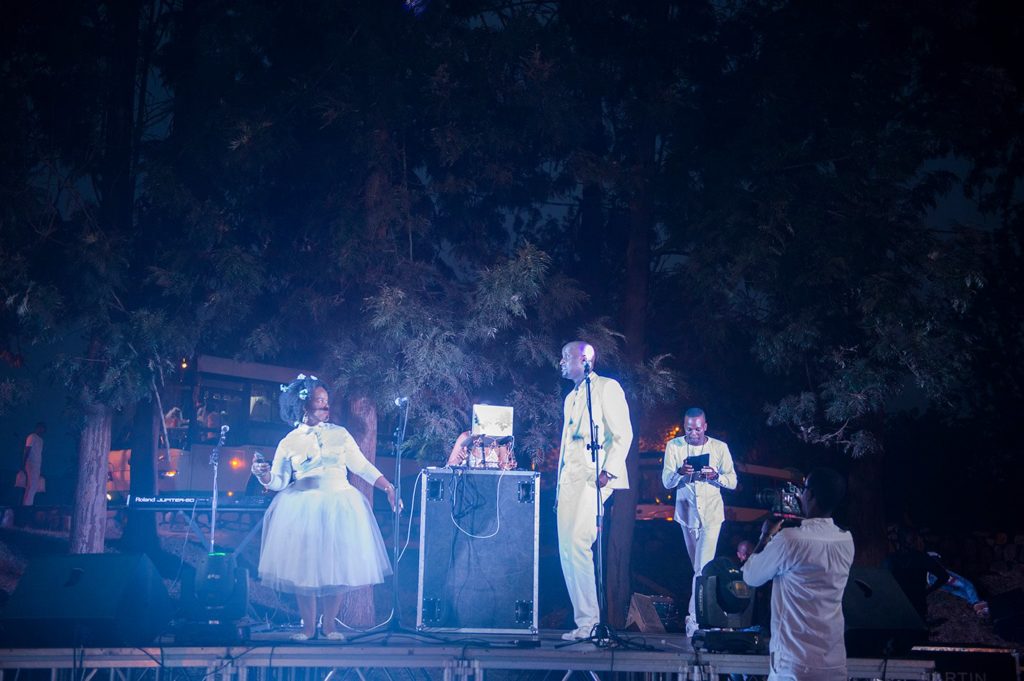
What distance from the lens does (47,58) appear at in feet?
35.8

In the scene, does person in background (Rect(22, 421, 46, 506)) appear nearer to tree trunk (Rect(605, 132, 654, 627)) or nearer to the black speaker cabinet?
tree trunk (Rect(605, 132, 654, 627))

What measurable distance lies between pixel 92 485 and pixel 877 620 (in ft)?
28.5

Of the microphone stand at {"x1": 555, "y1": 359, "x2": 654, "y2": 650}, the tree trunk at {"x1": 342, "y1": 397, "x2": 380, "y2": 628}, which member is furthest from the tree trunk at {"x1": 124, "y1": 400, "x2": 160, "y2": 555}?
the microphone stand at {"x1": 555, "y1": 359, "x2": 654, "y2": 650}

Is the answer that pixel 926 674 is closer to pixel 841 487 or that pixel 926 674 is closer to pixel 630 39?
pixel 841 487

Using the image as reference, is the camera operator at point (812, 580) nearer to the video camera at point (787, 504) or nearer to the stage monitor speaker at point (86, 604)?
the video camera at point (787, 504)

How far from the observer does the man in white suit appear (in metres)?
7.34

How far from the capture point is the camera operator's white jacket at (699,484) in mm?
8742

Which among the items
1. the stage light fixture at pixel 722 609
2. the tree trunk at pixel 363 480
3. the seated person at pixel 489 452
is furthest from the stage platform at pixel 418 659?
the tree trunk at pixel 363 480

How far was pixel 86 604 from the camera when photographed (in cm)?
669

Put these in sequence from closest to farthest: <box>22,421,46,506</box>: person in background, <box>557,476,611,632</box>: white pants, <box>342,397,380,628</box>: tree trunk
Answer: <box>557,476,611,632</box>: white pants < <box>342,397,380,628</box>: tree trunk < <box>22,421,46,506</box>: person in background

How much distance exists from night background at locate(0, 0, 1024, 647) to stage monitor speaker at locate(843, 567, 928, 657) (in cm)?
469

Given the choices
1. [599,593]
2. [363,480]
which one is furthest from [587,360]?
[363,480]

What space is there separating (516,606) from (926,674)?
10.3 feet

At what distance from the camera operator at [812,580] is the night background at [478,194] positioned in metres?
5.47
